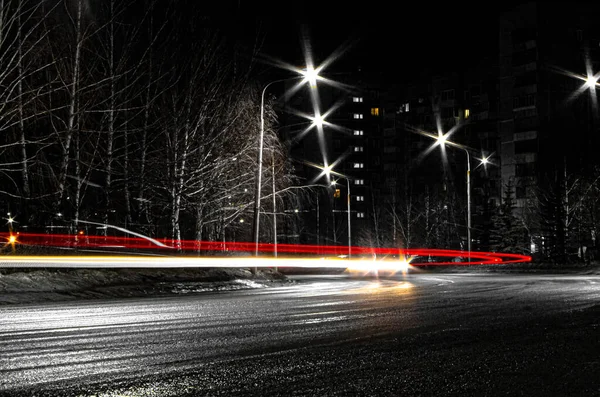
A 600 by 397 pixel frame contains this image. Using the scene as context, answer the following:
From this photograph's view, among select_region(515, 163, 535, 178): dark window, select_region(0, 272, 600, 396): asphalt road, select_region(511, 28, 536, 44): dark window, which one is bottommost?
select_region(0, 272, 600, 396): asphalt road

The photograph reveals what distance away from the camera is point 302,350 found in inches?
396

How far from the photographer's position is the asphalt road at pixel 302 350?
7.55 meters

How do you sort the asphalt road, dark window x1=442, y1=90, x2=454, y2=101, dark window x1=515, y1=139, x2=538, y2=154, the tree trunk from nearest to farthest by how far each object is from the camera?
the asphalt road < the tree trunk < dark window x1=515, y1=139, x2=538, y2=154 < dark window x1=442, y1=90, x2=454, y2=101

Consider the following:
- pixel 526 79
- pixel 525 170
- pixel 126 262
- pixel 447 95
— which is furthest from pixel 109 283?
pixel 447 95

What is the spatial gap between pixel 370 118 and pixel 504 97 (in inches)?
1629

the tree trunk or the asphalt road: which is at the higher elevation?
the tree trunk

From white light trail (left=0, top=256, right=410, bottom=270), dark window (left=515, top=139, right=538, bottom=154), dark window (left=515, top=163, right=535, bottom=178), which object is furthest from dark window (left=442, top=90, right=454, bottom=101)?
white light trail (left=0, top=256, right=410, bottom=270)

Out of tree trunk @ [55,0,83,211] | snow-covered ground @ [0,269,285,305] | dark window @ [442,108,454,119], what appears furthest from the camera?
dark window @ [442,108,454,119]

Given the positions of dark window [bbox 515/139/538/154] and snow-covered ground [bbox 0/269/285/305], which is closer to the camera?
snow-covered ground [bbox 0/269/285/305]

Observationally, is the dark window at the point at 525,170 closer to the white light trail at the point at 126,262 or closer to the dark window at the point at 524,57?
the dark window at the point at 524,57

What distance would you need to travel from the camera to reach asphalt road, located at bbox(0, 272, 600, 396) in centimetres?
755

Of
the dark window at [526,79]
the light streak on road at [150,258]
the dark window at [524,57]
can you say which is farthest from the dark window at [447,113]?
the light streak on road at [150,258]

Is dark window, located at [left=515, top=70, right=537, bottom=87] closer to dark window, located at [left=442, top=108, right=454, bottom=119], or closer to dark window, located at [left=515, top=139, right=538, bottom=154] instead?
dark window, located at [left=515, top=139, right=538, bottom=154]

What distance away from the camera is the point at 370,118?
136m
